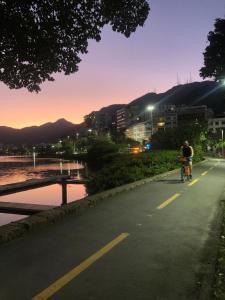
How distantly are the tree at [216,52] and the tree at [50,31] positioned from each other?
13.8 m

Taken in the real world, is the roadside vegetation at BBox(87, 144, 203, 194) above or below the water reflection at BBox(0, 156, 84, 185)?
above

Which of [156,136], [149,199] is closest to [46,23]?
[149,199]

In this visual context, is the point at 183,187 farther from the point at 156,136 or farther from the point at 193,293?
the point at 156,136

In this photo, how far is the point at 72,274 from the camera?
5.46 metres

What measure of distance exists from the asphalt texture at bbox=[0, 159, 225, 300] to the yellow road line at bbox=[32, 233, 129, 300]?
6 cm

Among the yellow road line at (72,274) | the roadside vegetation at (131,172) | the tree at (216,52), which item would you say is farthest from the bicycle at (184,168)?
the yellow road line at (72,274)

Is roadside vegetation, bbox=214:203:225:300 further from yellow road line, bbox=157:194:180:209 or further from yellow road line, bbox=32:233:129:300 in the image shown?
yellow road line, bbox=157:194:180:209

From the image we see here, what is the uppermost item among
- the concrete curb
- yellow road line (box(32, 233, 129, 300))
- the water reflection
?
the concrete curb

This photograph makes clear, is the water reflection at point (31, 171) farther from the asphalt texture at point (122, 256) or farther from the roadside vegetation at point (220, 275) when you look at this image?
the roadside vegetation at point (220, 275)

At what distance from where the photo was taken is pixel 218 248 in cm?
688

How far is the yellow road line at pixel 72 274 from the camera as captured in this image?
186 inches

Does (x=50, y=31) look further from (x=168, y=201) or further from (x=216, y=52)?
(x=216, y=52)

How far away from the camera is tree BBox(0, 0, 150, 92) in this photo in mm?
11227

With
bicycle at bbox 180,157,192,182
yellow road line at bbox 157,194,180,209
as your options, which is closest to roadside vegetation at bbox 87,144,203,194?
bicycle at bbox 180,157,192,182
